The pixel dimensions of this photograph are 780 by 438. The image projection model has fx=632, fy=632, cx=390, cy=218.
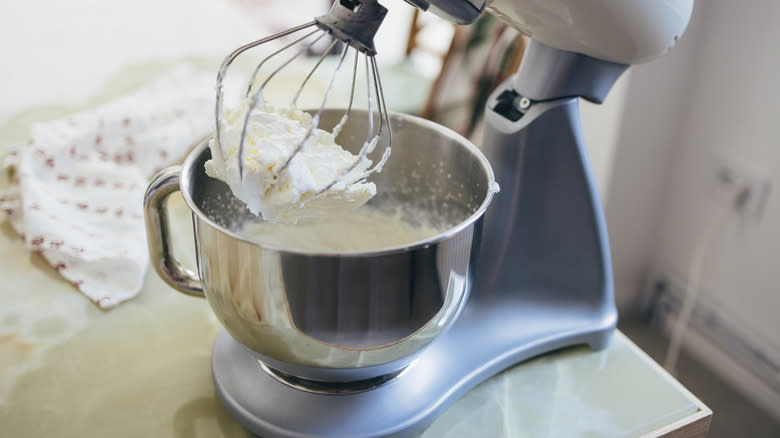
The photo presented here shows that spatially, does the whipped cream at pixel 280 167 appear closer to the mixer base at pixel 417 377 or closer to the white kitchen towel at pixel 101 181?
the mixer base at pixel 417 377

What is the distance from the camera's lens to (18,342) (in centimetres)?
56

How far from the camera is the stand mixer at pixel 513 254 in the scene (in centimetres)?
45

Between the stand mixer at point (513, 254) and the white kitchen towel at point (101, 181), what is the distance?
184mm

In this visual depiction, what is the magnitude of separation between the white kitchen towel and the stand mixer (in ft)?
0.60

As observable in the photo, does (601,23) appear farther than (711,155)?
No

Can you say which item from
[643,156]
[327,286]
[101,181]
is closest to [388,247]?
[327,286]

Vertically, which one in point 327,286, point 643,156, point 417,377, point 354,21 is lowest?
point 643,156

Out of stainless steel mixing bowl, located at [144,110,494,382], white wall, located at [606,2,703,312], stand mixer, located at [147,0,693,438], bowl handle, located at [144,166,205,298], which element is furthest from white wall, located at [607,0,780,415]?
bowl handle, located at [144,166,205,298]

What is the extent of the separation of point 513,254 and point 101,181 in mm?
517

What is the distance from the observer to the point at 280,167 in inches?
16.8

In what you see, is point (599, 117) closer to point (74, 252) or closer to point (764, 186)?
point (764, 186)

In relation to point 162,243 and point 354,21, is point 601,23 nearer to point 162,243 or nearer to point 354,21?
point 354,21

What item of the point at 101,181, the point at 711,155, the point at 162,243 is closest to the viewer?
the point at 162,243

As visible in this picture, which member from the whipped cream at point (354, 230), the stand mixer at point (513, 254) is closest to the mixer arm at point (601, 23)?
the stand mixer at point (513, 254)
